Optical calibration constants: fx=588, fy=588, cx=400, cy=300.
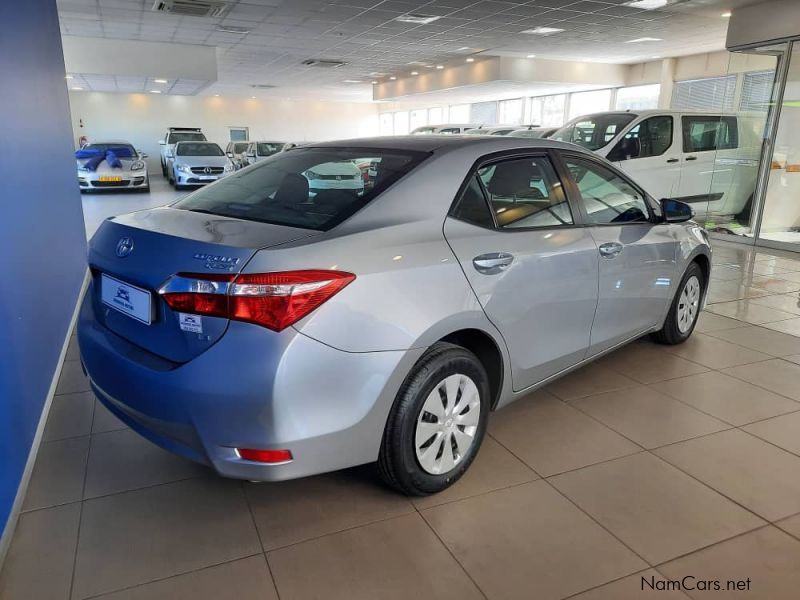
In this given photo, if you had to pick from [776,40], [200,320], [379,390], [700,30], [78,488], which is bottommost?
[78,488]

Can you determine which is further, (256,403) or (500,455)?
(500,455)

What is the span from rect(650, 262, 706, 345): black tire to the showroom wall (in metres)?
20.1

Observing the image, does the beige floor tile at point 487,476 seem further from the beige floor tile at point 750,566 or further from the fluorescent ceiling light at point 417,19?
the fluorescent ceiling light at point 417,19

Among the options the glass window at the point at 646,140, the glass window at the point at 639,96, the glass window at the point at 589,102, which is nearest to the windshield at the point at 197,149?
the glass window at the point at 646,140

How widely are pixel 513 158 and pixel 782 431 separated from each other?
1.82m

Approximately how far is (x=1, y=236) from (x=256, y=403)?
1330mm

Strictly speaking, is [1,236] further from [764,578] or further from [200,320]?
[764,578]

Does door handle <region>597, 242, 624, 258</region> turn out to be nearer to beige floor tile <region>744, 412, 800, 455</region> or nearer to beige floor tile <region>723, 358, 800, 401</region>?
beige floor tile <region>744, 412, 800, 455</region>

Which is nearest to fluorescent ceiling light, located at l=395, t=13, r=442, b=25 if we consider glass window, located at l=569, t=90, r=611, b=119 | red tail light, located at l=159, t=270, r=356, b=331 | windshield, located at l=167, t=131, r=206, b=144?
windshield, located at l=167, t=131, r=206, b=144

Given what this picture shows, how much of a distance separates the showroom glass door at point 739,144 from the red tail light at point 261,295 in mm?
8494

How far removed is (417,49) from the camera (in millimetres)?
13523

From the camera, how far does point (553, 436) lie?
271cm

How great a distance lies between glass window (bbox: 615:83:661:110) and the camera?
16.7 meters

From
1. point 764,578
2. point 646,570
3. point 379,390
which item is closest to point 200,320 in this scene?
point 379,390
